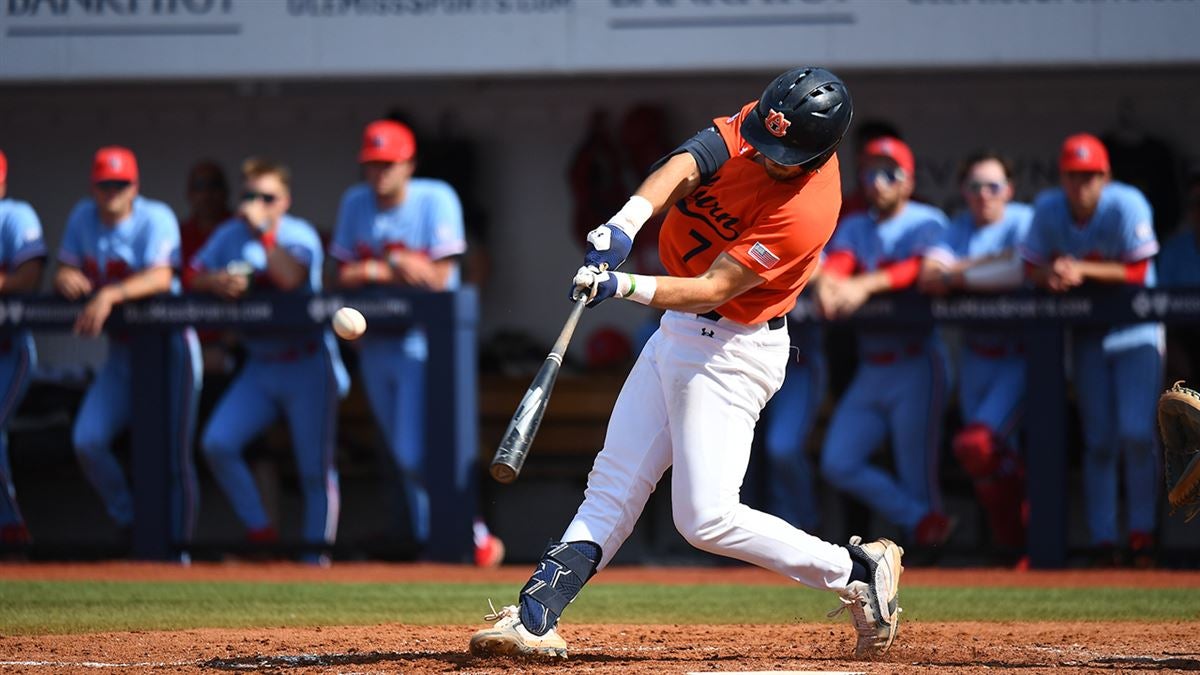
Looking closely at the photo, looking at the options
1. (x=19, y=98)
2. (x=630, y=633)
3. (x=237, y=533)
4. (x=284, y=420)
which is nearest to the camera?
(x=630, y=633)

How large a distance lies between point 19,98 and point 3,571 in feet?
10.9

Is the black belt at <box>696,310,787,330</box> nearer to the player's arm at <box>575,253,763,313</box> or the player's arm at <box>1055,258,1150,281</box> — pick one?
the player's arm at <box>575,253,763,313</box>

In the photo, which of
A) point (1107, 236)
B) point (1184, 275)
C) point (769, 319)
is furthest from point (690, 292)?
point (1184, 275)

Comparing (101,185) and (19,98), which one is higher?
(19,98)

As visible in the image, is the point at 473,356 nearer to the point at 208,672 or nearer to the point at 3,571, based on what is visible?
the point at 3,571

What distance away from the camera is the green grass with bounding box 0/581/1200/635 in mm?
5363

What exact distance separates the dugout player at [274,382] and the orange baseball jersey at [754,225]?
3.18 metres

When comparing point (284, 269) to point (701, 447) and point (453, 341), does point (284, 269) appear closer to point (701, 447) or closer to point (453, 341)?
point (453, 341)

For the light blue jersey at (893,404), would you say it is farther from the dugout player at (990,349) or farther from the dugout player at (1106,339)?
the dugout player at (1106,339)

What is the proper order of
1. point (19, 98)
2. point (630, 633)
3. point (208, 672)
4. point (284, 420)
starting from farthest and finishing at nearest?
point (19, 98) → point (284, 420) → point (630, 633) → point (208, 672)

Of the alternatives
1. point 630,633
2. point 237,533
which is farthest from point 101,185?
point 630,633

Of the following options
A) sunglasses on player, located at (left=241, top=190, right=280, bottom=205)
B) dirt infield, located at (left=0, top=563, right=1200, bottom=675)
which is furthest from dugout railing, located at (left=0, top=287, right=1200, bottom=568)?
dirt infield, located at (left=0, top=563, right=1200, bottom=675)

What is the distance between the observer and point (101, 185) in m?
7.29

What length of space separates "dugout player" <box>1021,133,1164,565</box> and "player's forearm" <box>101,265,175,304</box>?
3.45m
